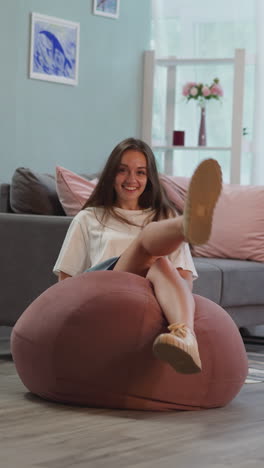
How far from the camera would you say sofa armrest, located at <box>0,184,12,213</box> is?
4.89m

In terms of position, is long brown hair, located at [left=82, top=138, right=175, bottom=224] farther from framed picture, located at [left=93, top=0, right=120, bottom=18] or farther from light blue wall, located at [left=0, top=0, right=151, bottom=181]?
framed picture, located at [left=93, top=0, right=120, bottom=18]

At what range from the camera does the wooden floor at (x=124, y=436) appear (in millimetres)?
2459

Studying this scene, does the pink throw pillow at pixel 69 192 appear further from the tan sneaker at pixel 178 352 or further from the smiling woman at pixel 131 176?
the tan sneaker at pixel 178 352

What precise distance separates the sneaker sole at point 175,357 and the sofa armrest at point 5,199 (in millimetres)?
2186

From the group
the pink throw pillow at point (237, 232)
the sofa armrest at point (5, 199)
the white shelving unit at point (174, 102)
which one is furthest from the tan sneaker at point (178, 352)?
the white shelving unit at point (174, 102)

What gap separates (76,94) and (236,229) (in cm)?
159

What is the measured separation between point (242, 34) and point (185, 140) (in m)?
0.84

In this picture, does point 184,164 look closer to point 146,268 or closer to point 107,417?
point 146,268

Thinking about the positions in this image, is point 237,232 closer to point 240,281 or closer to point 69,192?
point 240,281

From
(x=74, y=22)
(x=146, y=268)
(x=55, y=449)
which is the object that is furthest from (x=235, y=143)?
(x=55, y=449)

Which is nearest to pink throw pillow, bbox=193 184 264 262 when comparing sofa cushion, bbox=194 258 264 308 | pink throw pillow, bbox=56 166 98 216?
sofa cushion, bbox=194 258 264 308

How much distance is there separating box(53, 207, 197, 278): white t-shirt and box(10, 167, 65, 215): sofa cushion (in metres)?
1.06

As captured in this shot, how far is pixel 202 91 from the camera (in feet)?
21.6

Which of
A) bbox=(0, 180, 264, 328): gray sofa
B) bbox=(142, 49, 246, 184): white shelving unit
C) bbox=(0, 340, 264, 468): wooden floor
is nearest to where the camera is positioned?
bbox=(0, 340, 264, 468): wooden floor
